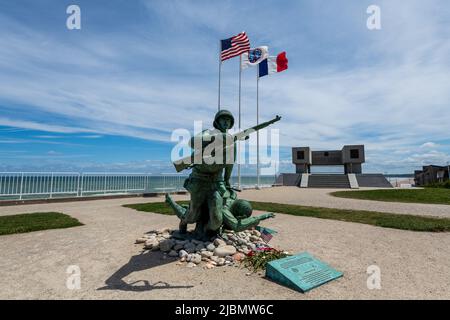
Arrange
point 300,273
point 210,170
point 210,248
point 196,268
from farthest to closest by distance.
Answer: point 210,248
point 210,170
point 196,268
point 300,273

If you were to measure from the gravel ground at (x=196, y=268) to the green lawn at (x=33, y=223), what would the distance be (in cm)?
41

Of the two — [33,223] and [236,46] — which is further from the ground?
[236,46]

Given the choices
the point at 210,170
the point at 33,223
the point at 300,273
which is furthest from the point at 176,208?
the point at 33,223

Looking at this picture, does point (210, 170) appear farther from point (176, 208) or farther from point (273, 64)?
point (273, 64)

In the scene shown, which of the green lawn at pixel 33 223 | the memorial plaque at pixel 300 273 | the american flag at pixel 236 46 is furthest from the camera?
the american flag at pixel 236 46

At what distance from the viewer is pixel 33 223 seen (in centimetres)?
699

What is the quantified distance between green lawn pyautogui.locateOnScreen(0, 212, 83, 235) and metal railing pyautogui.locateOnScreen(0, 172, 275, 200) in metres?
4.50

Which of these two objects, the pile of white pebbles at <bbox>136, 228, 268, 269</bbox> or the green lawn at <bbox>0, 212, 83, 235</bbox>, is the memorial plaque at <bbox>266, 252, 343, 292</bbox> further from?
the green lawn at <bbox>0, 212, 83, 235</bbox>

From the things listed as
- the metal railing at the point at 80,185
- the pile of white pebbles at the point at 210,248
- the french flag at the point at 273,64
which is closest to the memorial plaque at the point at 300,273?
the pile of white pebbles at the point at 210,248

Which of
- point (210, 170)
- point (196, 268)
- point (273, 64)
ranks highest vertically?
point (273, 64)

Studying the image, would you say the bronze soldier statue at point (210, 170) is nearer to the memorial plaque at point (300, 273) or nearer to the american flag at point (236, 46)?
the memorial plaque at point (300, 273)

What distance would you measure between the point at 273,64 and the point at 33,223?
1768 cm

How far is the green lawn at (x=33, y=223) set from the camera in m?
6.30

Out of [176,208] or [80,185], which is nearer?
[176,208]
